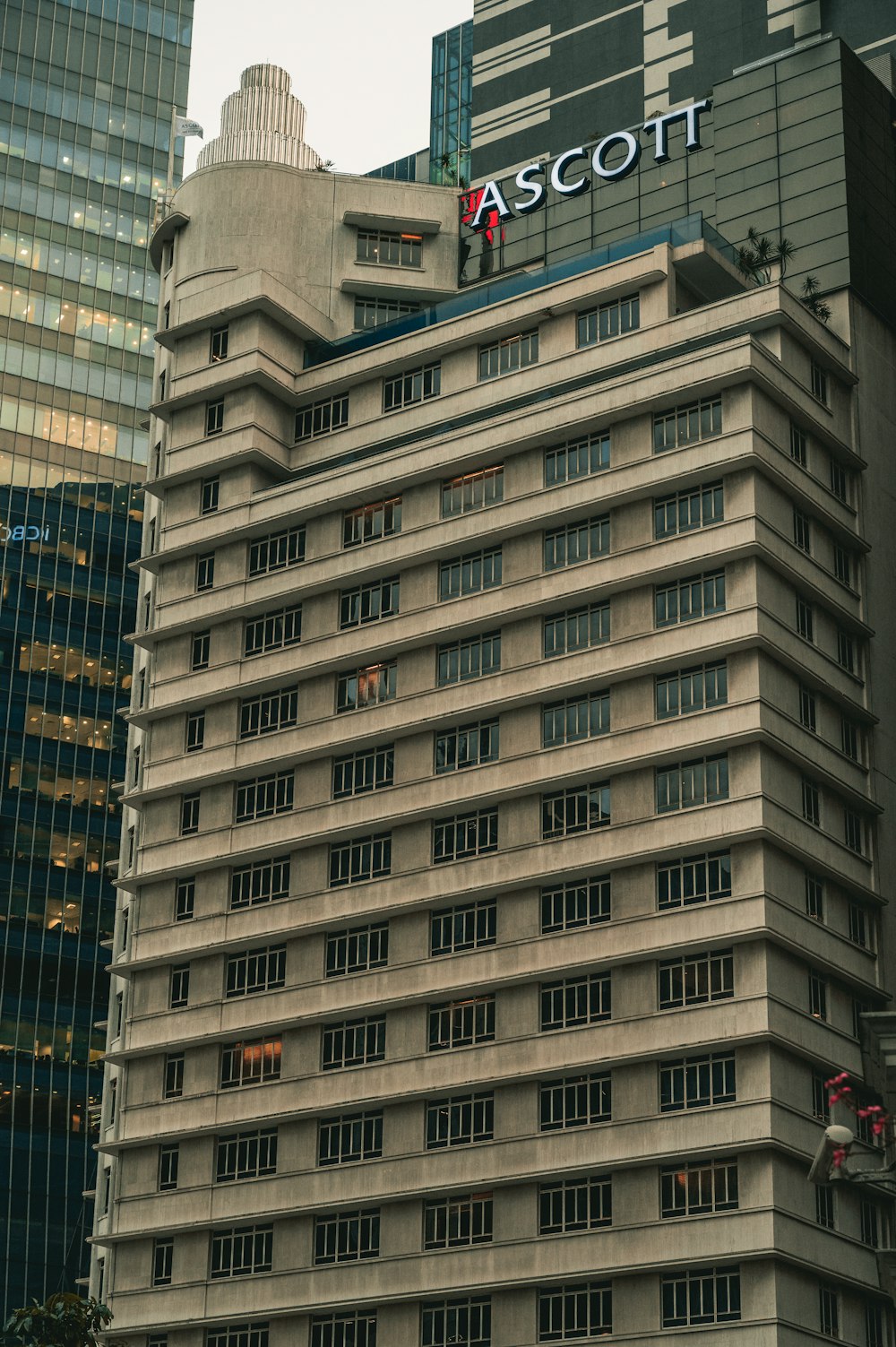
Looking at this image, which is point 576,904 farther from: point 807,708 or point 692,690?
point 807,708

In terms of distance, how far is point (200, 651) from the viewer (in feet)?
352

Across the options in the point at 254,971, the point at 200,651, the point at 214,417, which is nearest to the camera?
the point at 254,971

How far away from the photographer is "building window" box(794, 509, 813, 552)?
305ft

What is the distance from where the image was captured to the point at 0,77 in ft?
561

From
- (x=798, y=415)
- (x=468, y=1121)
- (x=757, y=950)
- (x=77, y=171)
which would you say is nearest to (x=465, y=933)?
(x=468, y=1121)

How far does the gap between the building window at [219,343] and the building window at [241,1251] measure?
47.6 meters

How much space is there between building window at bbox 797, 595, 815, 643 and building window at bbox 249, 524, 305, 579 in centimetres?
2794

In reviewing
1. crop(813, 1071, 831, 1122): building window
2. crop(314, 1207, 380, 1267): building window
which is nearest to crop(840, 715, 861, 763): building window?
crop(813, 1071, 831, 1122): building window

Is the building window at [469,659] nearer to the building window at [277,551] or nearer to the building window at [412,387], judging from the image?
the building window at [277,551]

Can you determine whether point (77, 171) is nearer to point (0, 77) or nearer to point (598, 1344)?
point (0, 77)

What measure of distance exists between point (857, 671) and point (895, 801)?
6.48 meters

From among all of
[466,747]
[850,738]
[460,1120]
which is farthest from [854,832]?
[460,1120]

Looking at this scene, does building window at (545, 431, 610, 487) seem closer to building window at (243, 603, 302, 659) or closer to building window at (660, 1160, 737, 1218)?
building window at (243, 603, 302, 659)

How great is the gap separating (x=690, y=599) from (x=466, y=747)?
13.3m
